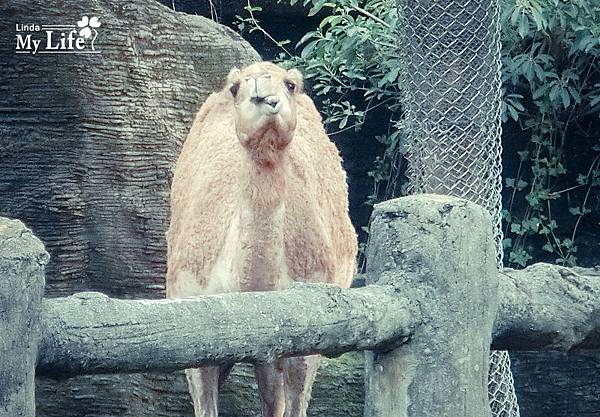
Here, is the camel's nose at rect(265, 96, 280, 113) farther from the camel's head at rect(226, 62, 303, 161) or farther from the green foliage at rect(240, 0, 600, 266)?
the green foliage at rect(240, 0, 600, 266)

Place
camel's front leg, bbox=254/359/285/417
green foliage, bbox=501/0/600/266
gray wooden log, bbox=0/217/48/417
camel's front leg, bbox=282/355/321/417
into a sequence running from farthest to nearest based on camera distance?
green foliage, bbox=501/0/600/266, camel's front leg, bbox=254/359/285/417, camel's front leg, bbox=282/355/321/417, gray wooden log, bbox=0/217/48/417

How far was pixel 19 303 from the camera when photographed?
1.80 metres

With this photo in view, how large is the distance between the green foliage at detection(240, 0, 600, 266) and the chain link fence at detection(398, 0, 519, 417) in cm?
89

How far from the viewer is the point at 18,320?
70.6 inches

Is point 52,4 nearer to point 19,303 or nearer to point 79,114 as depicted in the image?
point 79,114

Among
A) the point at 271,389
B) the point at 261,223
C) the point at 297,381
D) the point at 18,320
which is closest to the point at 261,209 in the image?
the point at 261,223

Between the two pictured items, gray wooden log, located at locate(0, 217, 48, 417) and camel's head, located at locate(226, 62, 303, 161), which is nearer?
gray wooden log, located at locate(0, 217, 48, 417)

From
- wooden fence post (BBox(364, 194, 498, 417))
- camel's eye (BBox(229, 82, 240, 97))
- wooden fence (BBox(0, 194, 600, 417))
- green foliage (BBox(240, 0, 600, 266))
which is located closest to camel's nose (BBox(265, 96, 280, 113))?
camel's eye (BBox(229, 82, 240, 97))

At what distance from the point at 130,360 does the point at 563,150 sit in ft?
18.3

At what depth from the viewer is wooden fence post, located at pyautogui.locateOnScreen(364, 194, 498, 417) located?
7.51 ft

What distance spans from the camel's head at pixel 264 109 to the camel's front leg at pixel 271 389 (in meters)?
0.93

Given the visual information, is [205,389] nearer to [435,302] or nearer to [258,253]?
[258,253]

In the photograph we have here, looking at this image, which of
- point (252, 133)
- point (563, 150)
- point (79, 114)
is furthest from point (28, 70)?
point (563, 150)

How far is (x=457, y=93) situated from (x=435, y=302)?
2787 millimetres
